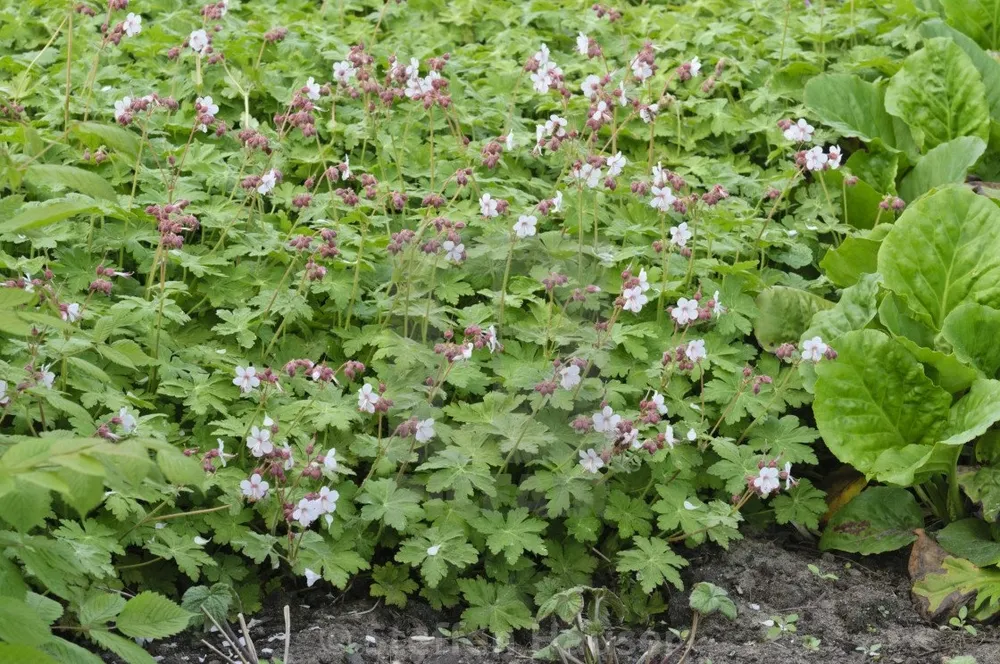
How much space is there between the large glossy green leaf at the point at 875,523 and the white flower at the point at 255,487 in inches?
68.2

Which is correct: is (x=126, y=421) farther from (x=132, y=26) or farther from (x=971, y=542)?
(x=971, y=542)

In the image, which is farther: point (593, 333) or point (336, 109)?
point (336, 109)

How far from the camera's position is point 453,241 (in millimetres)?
3273

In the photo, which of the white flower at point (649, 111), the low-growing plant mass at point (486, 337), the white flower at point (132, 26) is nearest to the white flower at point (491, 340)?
the low-growing plant mass at point (486, 337)

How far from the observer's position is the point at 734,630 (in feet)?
10.1

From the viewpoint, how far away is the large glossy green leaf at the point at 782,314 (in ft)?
12.1

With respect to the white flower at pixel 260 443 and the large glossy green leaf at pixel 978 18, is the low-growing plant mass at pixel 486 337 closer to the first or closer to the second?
the white flower at pixel 260 443

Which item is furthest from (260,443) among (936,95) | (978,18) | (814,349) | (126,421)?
(978,18)

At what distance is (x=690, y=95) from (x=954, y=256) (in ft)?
5.31

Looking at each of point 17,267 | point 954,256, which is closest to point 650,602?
point 954,256

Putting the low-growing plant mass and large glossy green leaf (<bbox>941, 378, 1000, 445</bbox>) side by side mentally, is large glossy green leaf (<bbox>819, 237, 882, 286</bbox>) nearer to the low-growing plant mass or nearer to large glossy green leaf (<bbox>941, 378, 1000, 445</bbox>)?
the low-growing plant mass

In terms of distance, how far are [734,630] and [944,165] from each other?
2.14m

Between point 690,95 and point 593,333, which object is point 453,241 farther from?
point 690,95

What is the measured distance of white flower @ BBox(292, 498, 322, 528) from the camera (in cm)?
277
